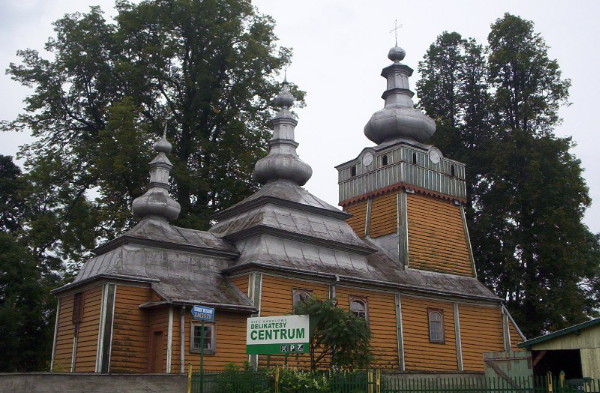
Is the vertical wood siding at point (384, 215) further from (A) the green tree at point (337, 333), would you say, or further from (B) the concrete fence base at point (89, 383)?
(B) the concrete fence base at point (89, 383)

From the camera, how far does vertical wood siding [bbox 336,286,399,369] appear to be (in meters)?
24.7

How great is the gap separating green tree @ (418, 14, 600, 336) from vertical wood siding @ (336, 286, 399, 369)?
9.32 m

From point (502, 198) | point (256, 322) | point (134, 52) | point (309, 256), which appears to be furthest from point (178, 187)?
point (256, 322)

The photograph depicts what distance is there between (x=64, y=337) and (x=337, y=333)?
9.73 m

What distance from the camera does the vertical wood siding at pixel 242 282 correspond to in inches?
898

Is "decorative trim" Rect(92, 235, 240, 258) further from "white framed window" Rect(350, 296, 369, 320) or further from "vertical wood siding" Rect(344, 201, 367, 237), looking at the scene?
"vertical wood siding" Rect(344, 201, 367, 237)

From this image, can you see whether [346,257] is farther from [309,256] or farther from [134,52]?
[134,52]

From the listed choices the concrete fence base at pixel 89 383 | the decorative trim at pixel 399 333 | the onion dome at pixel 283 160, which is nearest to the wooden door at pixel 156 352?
the concrete fence base at pixel 89 383

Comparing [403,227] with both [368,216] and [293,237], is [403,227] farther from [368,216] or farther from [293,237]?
[293,237]

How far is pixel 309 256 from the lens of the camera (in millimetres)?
24719

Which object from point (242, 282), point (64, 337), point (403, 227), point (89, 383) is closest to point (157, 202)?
point (242, 282)

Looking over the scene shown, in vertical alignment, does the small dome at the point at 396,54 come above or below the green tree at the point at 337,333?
above

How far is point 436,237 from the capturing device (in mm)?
30094

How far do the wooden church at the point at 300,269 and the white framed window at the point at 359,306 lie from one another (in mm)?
35
